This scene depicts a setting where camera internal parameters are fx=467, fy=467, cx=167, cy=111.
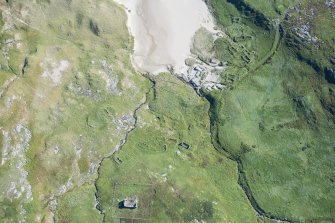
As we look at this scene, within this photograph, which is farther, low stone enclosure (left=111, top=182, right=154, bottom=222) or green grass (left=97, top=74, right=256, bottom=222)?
green grass (left=97, top=74, right=256, bottom=222)

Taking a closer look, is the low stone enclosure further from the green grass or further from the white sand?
the white sand

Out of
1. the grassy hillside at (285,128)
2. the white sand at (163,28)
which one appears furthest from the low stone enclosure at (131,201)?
the white sand at (163,28)

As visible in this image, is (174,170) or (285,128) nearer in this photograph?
(174,170)

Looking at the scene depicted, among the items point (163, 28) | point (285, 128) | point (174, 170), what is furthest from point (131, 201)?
point (163, 28)

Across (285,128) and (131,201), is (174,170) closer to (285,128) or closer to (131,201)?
(131,201)

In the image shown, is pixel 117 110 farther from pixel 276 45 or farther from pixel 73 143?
pixel 276 45

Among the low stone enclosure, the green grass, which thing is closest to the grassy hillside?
the green grass

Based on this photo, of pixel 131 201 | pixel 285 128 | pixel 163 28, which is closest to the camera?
pixel 131 201

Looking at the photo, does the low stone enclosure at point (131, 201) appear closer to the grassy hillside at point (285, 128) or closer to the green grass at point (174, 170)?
the green grass at point (174, 170)
